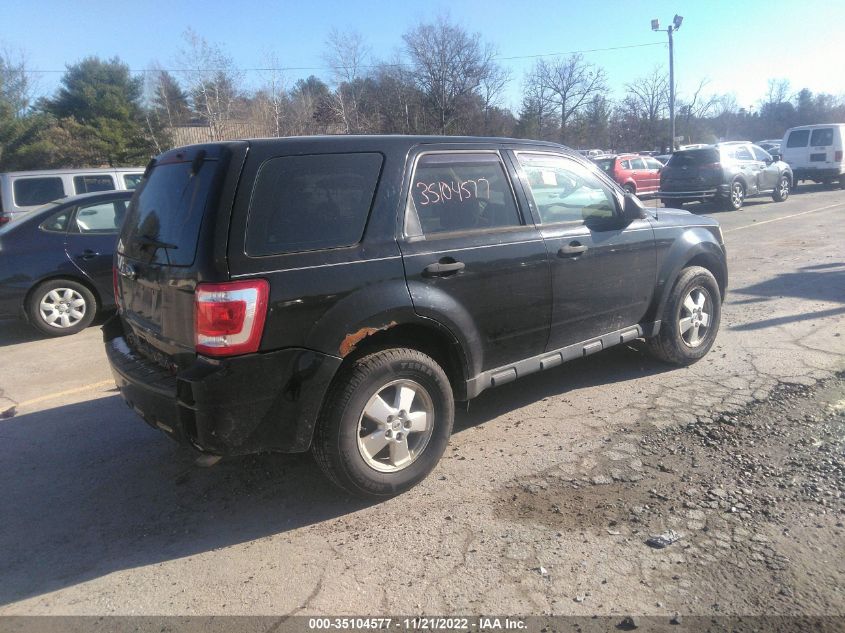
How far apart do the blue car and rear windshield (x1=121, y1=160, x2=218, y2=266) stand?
3.94 m

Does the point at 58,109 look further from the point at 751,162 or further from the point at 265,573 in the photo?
the point at 265,573

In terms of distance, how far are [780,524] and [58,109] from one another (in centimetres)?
3896

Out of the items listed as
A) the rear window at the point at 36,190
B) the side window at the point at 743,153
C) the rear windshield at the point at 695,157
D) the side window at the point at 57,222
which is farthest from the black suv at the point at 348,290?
the side window at the point at 743,153

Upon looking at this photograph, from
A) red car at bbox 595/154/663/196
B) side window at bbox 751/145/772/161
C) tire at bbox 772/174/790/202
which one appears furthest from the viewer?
red car at bbox 595/154/663/196

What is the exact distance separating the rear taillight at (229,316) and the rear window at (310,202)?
203mm

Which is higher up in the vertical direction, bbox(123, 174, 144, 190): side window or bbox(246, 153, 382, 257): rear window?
bbox(123, 174, 144, 190): side window

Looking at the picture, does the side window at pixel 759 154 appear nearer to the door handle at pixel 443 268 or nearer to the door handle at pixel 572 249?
the door handle at pixel 572 249

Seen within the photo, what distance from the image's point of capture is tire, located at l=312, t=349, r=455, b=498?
323 centimetres

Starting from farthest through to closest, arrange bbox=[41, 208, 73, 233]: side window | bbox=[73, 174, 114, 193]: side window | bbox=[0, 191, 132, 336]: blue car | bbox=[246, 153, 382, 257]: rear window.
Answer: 1. bbox=[73, 174, 114, 193]: side window
2. bbox=[41, 208, 73, 233]: side window
3. bbox=[0, 191, 132, 336]: blue car
4. bbox=[246, 153, 382, 257]: rear window

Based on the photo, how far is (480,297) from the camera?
3756mm

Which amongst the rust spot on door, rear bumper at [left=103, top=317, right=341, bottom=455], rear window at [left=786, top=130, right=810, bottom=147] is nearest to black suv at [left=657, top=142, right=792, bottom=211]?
rear window at [left=786, top=130, right=810, bottom=147]

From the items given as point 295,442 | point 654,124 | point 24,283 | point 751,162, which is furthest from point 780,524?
point 654,124

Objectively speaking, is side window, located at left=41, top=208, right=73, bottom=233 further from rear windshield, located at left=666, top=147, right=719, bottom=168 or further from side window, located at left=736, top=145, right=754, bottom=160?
side window, located at left=736, top=145, right=754, bottom=160

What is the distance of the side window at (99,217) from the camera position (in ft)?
24.4
